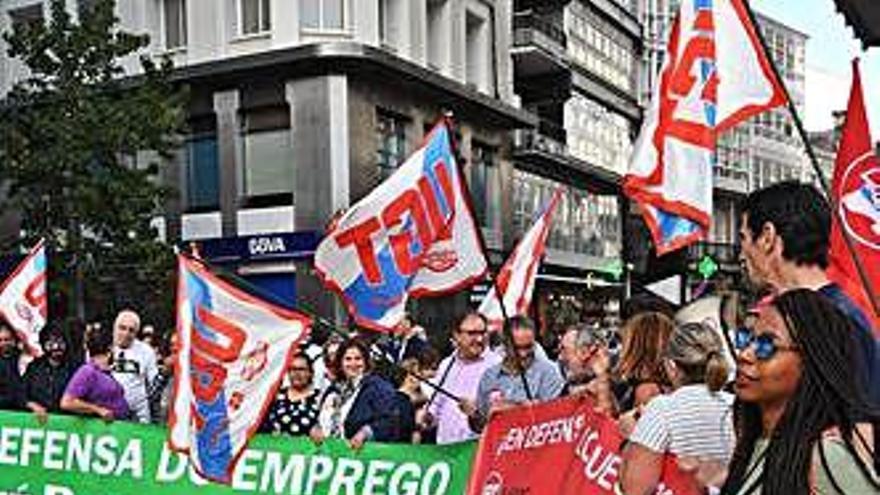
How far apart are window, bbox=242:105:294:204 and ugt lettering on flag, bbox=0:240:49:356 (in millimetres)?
17724

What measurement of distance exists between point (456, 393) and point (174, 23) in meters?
25.3

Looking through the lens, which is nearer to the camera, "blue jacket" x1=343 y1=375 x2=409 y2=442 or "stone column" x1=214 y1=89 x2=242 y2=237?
"blue jacket" x1=343 y1=375 x2=409 y2=442

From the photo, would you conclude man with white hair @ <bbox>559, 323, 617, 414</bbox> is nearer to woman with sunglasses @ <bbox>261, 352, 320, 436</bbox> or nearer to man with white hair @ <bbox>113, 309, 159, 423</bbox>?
woman with sunglasses @ <bbox>261, 352, 320, 436</bbox>

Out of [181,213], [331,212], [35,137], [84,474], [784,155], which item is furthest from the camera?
[784,155]

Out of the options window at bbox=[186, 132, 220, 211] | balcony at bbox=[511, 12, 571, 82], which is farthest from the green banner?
balcony at bbox=[511, 12, 571, 82]

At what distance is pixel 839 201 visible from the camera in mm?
5055

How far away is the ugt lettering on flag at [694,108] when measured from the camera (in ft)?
17.6

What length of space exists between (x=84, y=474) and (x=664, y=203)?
4.35 meters

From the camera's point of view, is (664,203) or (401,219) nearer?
(664,203)

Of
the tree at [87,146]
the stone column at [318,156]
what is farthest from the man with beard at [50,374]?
the stone column at [318,156]

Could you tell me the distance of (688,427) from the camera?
4.29m

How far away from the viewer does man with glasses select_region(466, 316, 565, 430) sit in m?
7.23

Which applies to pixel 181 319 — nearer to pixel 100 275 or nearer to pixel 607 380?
pixel 607 380

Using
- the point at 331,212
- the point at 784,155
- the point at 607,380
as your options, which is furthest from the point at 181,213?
the point at 784,155
